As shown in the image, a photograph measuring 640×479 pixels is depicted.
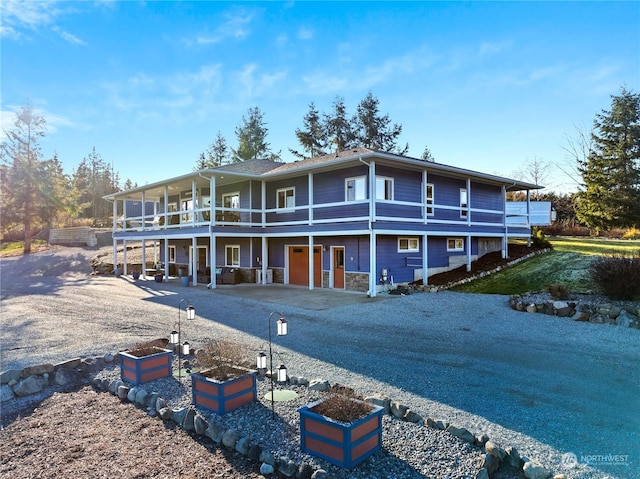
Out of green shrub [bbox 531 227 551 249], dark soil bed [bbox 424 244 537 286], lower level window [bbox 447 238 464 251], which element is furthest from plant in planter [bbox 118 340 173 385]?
green shrub [bbox 531 227 551 249]

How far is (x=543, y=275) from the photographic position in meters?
16.9

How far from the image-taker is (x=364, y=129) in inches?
1614

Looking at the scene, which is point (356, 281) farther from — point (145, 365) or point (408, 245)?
point (145, 365)

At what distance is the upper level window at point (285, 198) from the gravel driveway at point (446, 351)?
626 centimetres

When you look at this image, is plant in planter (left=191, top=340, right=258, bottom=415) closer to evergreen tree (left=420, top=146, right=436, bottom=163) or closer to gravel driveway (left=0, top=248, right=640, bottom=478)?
gravel driveway (left=0, top=248, right=640, bottom=478)

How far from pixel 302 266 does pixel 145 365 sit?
13504 millimetres

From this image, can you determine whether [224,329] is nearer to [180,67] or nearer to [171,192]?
[180,67]

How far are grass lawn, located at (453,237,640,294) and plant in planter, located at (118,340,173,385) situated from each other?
1263 cm

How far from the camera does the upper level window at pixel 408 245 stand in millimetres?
17628

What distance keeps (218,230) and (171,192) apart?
1038cm

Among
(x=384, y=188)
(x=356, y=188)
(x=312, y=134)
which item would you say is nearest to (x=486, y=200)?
(x=384, y=188)

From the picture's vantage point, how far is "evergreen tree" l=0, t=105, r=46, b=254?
34188mm

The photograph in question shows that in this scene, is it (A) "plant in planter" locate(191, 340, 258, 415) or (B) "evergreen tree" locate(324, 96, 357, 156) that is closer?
(A) "plant in planter" locate(191, 340, 258, 415)

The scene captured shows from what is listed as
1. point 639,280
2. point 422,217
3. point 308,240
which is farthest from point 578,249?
point 308,240
